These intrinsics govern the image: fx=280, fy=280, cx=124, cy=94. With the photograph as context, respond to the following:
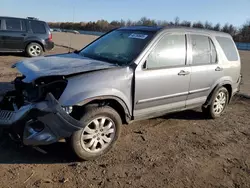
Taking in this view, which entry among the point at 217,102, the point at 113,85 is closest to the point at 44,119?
the point at 113,85

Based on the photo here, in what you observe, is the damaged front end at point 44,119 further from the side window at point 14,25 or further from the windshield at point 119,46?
the side window at point 14,25

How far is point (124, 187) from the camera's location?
Answer: 3.22 meters

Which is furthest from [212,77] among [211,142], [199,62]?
[211,142]

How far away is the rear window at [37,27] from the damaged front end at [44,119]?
1044 cm

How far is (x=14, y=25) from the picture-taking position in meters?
12.6

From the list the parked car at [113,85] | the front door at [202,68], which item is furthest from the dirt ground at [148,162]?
the front door at [202,68]

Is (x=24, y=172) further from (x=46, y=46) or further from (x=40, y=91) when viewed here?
(x=46, y=46)

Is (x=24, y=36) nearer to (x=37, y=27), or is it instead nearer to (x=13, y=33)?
(x=13, y=33)

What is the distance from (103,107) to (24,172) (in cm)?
124

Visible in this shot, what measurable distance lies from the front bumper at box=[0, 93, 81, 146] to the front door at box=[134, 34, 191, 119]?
1.22 meters

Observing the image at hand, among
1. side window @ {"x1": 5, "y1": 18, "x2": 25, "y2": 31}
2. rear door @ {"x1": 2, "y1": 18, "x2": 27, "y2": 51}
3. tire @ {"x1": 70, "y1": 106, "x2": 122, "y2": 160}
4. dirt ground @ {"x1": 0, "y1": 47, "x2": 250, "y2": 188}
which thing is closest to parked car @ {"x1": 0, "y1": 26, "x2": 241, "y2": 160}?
tire @ {"x1": 70, "y1": 106, "x2": 122, "y2": 160}

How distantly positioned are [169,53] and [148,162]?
1.80 m

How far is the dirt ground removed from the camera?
3326 mm

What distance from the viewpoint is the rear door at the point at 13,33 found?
489 inches
